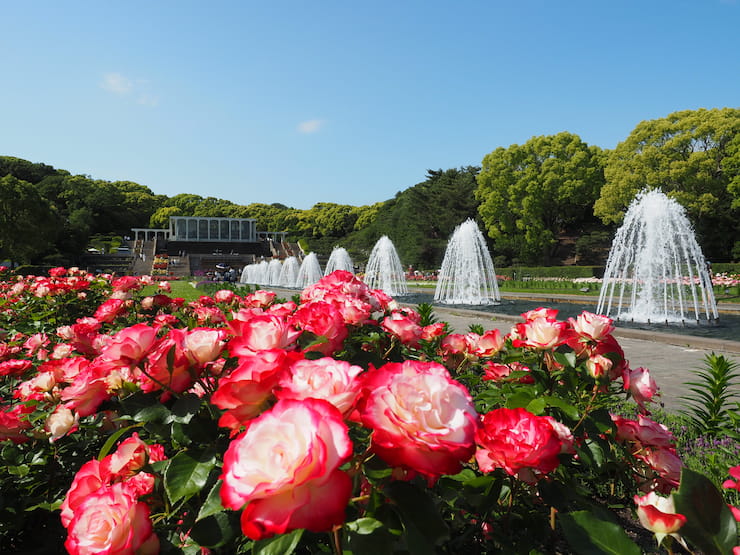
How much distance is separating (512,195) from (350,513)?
38.4m

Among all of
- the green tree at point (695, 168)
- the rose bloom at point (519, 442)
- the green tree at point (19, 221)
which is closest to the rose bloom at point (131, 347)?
the rose bloom at point (519, 442)

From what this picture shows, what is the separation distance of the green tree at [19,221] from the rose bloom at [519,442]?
36098 millimetres

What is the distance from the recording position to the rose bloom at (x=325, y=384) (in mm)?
749

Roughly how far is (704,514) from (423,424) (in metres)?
0.47

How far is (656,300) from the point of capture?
44.2 feet

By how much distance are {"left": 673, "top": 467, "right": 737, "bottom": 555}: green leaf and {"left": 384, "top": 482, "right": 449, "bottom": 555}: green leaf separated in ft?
1.19

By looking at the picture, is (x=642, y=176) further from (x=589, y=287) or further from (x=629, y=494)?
(x=629, y=494)

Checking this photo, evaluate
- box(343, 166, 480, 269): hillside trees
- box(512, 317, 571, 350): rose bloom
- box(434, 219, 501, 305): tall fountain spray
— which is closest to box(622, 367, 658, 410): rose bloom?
box(512, 317, 571, 350): rose bloom

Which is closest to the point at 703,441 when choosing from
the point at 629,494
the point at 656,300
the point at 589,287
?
the point at 629,494

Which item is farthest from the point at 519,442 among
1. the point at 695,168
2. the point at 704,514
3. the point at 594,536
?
the point at 695,168

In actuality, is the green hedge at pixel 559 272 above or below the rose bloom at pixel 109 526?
below

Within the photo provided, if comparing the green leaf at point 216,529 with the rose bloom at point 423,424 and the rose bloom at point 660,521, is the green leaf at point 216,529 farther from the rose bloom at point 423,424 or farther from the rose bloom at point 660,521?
the rose bloom at point 660,521

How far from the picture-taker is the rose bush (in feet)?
2.11

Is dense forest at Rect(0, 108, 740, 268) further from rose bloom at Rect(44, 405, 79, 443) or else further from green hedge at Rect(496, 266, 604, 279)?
rose bloom at Rect(44, 405, 79, 443)
